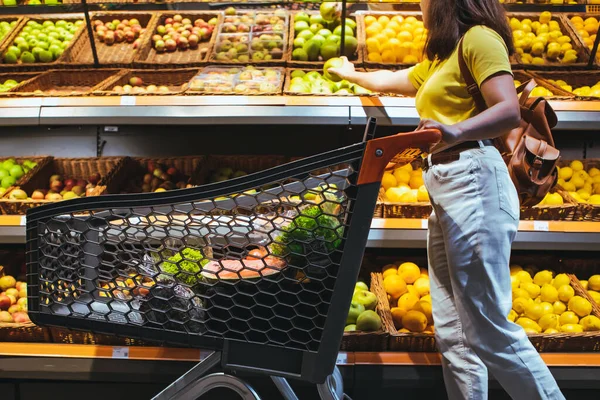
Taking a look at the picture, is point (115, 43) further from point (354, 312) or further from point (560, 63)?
point (560, 63)

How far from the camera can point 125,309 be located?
1406 mm

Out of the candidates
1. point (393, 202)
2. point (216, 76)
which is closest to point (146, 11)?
point (216, 76)

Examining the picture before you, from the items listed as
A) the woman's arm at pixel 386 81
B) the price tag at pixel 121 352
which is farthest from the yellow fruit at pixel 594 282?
the price tag at pixel 121 352

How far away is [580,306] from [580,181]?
2.07 feet

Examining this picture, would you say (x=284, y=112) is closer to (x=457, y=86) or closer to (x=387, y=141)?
(x=457, y=86)

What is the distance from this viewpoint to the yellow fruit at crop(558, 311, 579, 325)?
92.5 inches

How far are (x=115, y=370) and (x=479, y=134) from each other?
152 centimetres

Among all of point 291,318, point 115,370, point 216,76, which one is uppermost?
point 216,76

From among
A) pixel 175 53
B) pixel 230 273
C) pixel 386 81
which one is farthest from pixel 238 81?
pixel 230 273

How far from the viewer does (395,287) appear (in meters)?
2.48

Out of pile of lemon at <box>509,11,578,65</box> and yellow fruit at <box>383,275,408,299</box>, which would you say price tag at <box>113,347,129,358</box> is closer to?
yellow fruit at <box>383,275,408,299</box>

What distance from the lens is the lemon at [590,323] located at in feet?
7.57

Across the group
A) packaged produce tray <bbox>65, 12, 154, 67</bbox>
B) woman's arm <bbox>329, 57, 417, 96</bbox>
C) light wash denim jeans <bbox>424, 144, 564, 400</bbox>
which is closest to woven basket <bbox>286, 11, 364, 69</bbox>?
woman's arm <bbox>329, 57, 417, 96</bbox>

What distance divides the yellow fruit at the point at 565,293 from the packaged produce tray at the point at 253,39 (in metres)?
1.56
